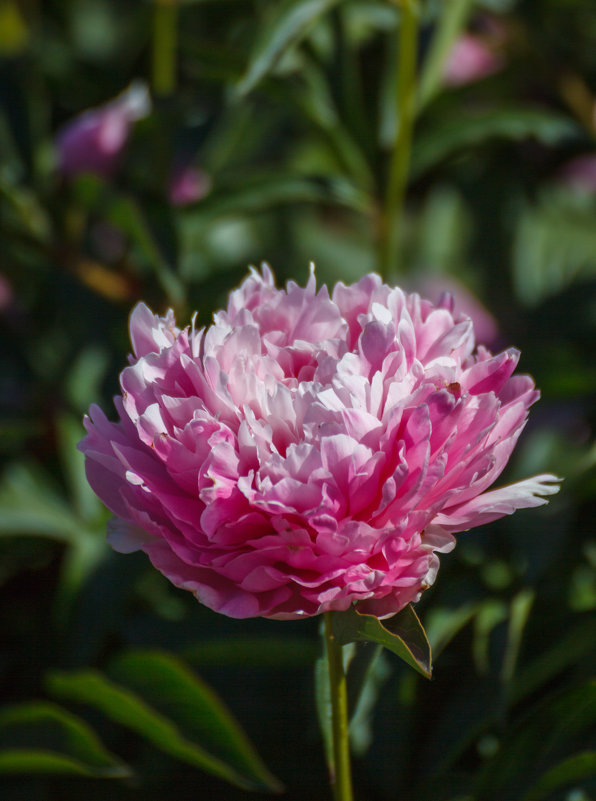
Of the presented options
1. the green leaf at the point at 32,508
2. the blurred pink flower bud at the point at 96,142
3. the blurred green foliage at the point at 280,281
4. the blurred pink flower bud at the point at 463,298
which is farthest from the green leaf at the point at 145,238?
the blurred pink flower bud at the point at 463,298

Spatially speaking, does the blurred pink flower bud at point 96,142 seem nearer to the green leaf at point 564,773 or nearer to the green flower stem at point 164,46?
the green flower stem at point 164,46

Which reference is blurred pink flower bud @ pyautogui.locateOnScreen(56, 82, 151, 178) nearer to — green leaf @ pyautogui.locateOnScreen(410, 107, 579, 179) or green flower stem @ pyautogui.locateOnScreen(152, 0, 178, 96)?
green flower stem @ pyautogui.locateOnScreen(152, 0, 178, 96)

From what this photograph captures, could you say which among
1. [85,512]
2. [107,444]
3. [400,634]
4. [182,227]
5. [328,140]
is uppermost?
[328,140]

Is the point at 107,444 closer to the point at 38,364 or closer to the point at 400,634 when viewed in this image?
the point at 400,634

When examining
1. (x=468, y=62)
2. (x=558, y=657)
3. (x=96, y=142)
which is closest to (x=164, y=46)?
(x=96, y=142)

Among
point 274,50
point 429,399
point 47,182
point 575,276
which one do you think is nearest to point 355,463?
point 429,399

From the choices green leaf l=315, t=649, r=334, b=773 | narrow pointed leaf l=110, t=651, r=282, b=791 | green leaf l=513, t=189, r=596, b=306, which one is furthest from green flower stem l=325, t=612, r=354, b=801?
green leaf l=513, t=189, r=596, b=306

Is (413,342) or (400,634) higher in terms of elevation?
(413,342)
